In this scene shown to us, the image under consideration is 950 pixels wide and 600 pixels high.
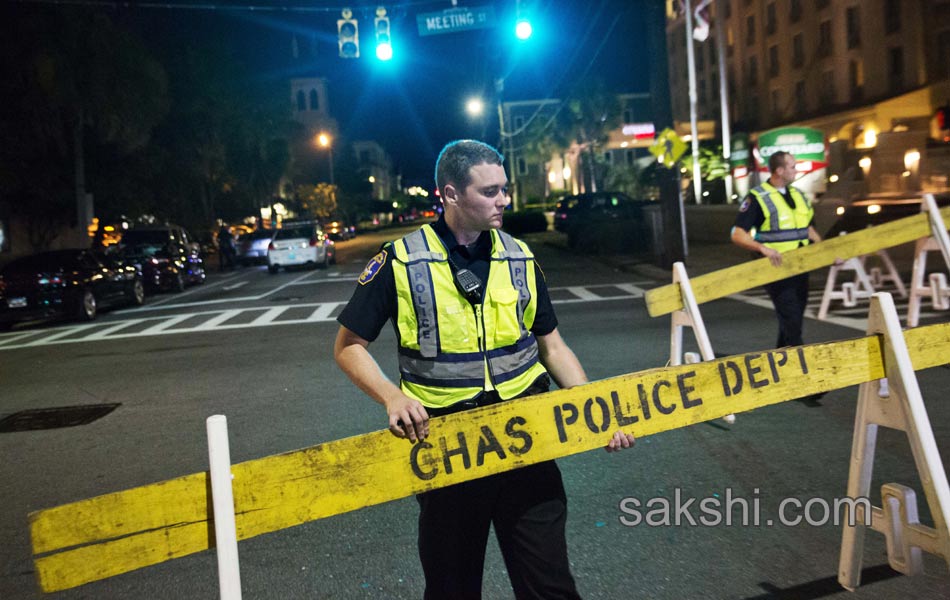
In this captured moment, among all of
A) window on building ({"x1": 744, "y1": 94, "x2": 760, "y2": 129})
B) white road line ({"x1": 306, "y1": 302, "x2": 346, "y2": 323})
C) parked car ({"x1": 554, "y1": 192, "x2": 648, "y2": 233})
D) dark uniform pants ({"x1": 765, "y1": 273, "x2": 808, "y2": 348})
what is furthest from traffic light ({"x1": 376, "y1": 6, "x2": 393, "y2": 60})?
window on building ({"x1": 744, "y1": 94, "x2": 760, "y2": 129})

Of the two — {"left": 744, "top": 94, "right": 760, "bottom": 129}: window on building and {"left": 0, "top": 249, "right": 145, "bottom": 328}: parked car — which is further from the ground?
{"left": 744, "top": 94, "right": 760, "bottom": 129}: window on building

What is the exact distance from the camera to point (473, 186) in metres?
2.96

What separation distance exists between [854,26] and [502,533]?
54.0 metres

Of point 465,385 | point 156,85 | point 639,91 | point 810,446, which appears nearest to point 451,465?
point 465,385

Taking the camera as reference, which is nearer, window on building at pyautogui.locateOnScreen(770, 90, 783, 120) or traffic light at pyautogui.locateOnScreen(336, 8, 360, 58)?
traffic light at pyautogui.locateOnScreen(336, 8, 360, 58)

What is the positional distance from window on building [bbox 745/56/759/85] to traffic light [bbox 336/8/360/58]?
4982 cm

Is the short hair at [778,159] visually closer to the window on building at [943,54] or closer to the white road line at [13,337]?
the white road line at [13,337]

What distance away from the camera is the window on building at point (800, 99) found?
57.0m

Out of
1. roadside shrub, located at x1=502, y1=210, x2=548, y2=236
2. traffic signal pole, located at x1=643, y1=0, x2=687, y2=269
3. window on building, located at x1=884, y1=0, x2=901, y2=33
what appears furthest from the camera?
roadside shrub, located at x1=502, y1=210, x2=548, y2=236

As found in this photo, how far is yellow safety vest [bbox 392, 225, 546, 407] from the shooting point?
2.91 metres

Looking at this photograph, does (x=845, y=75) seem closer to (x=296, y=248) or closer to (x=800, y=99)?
(x=800, y=99)

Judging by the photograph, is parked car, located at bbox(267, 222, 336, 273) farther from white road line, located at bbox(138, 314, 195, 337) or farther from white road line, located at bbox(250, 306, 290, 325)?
white road line, located at bbox(138, 314, 195, 337)

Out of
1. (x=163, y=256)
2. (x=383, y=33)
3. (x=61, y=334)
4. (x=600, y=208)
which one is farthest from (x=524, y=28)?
(x=600, y=208)

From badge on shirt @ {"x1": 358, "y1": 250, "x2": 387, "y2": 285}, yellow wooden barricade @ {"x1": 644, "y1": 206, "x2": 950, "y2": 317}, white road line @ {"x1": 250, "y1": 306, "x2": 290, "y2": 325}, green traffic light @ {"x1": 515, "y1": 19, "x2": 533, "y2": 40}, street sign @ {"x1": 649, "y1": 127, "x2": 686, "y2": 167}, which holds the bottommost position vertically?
white road line @ {"x1": 250, "y1": 306, "x2": 290, "y2": 325}
